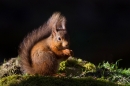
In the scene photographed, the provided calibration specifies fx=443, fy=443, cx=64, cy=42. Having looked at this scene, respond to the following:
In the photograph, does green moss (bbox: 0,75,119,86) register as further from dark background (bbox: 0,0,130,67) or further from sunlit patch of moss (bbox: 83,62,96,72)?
dark background (bbox: 0,0,130,67)

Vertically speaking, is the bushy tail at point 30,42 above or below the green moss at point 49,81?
above

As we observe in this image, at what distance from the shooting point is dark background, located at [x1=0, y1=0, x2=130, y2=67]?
26.5 ft

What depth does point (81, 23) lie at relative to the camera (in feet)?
27.5

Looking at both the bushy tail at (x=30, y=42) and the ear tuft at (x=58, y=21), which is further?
the bushy tail at (x=30, y=42)

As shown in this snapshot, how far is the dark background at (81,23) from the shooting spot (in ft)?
26.5

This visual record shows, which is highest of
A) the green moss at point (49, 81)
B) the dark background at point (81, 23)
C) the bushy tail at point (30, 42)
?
the dark background at point (81, 23)

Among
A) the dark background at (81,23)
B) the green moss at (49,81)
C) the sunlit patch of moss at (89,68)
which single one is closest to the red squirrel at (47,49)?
the green moss at (49,81)

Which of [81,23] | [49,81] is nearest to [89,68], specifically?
[49,81]

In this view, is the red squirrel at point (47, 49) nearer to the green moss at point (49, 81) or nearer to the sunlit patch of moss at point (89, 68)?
the green moss at point (49, 81)

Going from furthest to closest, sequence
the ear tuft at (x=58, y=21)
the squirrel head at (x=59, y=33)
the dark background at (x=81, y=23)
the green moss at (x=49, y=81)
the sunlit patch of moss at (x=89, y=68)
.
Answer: the dark background at (x=81, y=23)
the sunlit patch of moss at (x=89, y=68)
the ear tuft at (x=58, y=21)
the squirrel head at (x=59, y=33)
the green moss at (x=49, y=81)

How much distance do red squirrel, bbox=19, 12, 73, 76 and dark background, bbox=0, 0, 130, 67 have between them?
10.2 feet

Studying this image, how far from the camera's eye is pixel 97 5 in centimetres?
862

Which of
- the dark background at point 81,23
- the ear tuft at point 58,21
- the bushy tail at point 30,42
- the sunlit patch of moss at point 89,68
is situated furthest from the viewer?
the dark background at point 81,23

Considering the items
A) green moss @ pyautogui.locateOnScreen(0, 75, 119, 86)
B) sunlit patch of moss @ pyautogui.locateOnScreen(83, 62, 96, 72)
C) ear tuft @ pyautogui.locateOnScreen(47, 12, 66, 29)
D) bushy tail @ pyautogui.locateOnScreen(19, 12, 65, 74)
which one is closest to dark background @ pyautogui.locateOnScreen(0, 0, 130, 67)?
sunlit patch of moss @ pyautogui.locateOnScreen(83, 62, 96, 72)
